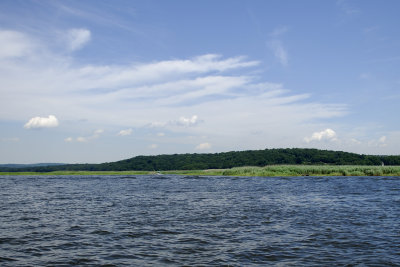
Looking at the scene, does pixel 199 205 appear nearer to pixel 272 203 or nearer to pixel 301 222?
pixel 272 203

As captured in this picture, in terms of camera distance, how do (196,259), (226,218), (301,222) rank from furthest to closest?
1. (226,218)
2. (301,222)
3. (196,259)

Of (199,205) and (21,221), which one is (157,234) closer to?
(21,221)

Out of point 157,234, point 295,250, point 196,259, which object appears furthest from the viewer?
point 157,234

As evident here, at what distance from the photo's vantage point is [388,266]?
13.7 metres

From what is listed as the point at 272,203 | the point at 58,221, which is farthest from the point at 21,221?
the point at 272,203

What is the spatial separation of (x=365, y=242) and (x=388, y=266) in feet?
13.8

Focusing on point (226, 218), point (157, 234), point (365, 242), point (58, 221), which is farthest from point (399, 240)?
point (58, 221)

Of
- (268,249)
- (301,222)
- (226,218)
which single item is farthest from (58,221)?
(301,222)

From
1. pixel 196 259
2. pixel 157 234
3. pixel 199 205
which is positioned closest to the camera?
pixel 196 259

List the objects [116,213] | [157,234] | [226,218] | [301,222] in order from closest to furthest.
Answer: [157,234], [301,222], [226,218], [116,213]

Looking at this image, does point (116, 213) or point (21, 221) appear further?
point (116, 213)

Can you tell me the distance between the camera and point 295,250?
53.0ft

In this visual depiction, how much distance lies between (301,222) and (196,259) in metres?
11.3

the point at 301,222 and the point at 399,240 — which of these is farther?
the point at 301,222
